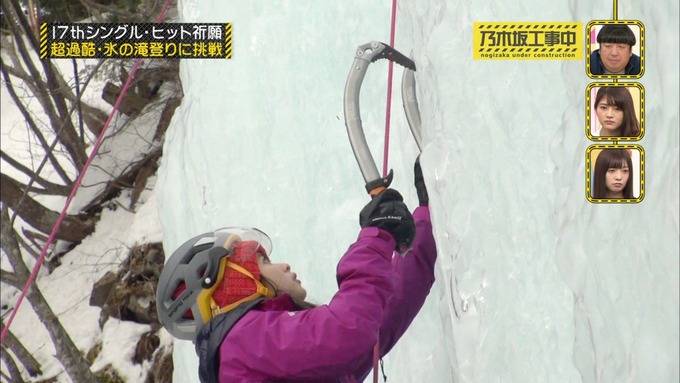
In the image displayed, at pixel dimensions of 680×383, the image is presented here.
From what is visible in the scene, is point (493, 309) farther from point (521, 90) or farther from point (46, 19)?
point (46, 19)

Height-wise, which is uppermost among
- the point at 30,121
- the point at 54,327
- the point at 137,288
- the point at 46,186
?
the point at 30,121

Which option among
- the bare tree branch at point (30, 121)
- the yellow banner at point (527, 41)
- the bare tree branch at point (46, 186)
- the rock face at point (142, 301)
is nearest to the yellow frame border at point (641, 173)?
the yellow banner at point (527, 41)

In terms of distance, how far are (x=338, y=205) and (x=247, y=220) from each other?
1.09ft

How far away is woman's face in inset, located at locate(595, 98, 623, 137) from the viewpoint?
4.31 feet

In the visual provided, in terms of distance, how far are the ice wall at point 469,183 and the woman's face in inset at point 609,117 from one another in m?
0.05

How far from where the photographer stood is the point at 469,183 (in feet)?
5.49

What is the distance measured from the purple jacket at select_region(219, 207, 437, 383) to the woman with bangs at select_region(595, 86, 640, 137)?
16.7 inches

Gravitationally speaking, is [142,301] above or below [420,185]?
below

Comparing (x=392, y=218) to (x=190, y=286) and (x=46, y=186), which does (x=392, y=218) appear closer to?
(x=190, y=286)

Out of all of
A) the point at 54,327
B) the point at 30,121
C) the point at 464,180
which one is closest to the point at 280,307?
the point at 464,180

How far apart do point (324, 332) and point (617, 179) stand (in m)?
0.53

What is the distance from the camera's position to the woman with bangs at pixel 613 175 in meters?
1.27

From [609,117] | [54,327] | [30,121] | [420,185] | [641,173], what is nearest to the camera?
[641,173]

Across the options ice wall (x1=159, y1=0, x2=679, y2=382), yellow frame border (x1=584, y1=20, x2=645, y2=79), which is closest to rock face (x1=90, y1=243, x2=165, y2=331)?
ice wall (x1=159, y1=0, x2=679, y2=382)
